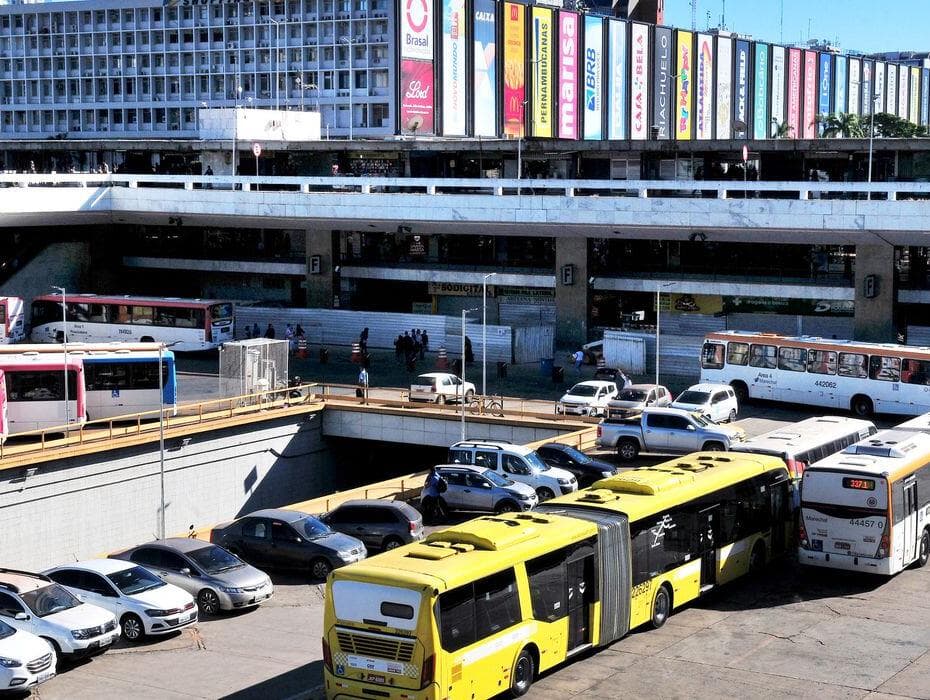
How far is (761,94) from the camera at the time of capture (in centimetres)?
12394

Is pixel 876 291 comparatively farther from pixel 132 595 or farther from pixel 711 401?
pixel 132 595

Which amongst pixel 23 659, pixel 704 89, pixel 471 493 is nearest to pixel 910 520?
pixel 471 493

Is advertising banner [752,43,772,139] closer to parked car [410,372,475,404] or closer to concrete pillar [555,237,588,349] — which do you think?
concrete pillar [555,237,588,349]

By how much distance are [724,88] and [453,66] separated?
3340cm

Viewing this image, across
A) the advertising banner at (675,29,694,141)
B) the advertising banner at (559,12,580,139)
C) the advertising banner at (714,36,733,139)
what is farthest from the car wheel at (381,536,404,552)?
the advertising banner at (714,36,733,139)

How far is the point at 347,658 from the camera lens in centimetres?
1834

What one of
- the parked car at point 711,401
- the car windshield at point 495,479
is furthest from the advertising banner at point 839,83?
the car windshield at point 495,479

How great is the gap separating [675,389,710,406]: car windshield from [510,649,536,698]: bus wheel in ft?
77.1

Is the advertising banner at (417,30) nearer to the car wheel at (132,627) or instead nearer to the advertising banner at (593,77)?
the advertising banner at (593,77)

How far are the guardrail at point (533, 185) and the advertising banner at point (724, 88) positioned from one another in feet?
182

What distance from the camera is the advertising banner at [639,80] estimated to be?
108000 millimetres

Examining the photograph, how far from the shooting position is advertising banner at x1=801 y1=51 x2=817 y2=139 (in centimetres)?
12938

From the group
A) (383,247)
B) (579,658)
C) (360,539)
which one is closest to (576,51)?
(383,247)

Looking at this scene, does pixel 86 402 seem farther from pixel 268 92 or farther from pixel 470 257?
pixel 268 92
